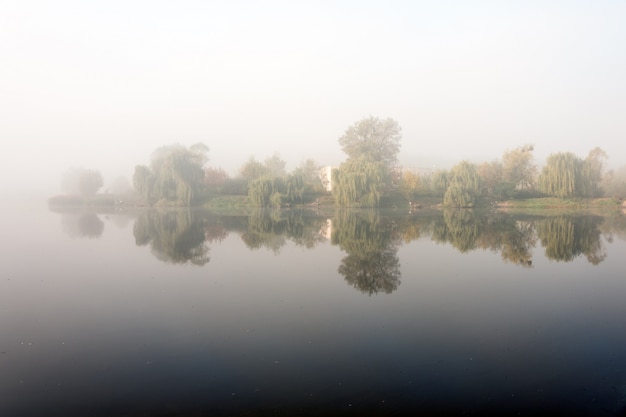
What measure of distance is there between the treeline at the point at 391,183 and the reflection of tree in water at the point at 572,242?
26510 millimetres

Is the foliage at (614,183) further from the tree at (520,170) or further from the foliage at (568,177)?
the tree at (520,170)

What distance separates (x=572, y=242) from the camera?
21.2 metres

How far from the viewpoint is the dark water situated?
5.90 metres

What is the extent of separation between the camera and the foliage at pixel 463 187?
54.0m

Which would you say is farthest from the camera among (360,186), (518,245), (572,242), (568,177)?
(360,186)

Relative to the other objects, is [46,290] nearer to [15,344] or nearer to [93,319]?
[93,319]

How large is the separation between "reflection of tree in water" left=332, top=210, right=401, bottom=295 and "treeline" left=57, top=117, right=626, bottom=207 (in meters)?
31.8

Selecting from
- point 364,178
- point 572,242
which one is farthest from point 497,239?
point 364,178

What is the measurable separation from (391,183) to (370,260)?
48156 mm

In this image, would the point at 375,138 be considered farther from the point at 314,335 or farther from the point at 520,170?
Answer: the point at 314,335

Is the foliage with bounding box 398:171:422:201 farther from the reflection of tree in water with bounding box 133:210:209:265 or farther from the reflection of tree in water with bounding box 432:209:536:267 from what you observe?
the reflection of tree in water with bounding box 133:210:209:265

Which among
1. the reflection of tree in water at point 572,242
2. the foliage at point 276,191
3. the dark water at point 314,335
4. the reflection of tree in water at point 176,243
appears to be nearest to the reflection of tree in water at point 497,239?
the dark water at point 314,335

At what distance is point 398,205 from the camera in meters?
58.6

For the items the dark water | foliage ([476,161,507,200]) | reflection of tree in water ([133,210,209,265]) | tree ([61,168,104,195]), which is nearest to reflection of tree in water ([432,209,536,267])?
the dark water
